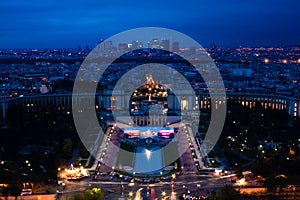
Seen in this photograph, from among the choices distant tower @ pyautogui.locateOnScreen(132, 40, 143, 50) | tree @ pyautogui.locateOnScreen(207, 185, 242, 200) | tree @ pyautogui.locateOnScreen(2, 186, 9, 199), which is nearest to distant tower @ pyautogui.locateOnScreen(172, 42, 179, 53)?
distant tower @ pyautogui.locateOnScreen(132, 40, 143, 50)

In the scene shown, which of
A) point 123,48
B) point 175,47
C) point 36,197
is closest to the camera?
point 36,197

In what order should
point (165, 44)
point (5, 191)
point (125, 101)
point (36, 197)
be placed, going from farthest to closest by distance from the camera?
point (165, 44) → point (125, 101) → point (36, 197) → point (5, 191)

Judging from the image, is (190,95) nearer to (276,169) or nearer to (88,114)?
(88,114)

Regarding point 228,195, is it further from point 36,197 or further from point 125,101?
point 125,101

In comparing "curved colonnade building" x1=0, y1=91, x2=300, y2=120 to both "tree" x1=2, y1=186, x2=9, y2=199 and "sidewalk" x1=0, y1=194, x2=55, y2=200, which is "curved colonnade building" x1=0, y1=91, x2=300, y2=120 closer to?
"sidewalk" x1=0, y1=194, x2=55, y2=200

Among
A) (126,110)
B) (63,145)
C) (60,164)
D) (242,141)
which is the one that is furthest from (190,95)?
(60,164)

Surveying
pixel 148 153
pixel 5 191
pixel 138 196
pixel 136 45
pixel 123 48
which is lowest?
pixel 138 196

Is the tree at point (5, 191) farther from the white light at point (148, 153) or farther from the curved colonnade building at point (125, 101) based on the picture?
the curved colonnade building at point (125, 101)

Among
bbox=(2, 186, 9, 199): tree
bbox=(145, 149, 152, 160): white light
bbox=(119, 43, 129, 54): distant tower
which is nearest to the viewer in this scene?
bbox=(2, 186, 9, 199): tree

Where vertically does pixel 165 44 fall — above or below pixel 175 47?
above

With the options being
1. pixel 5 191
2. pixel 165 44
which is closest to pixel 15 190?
pixel 5 191

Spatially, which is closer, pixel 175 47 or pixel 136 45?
pixel 175 47

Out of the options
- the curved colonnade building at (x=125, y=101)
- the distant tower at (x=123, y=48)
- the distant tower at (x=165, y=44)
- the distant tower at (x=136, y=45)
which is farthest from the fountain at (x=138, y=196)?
the distant tower at (x=136, y=45)
